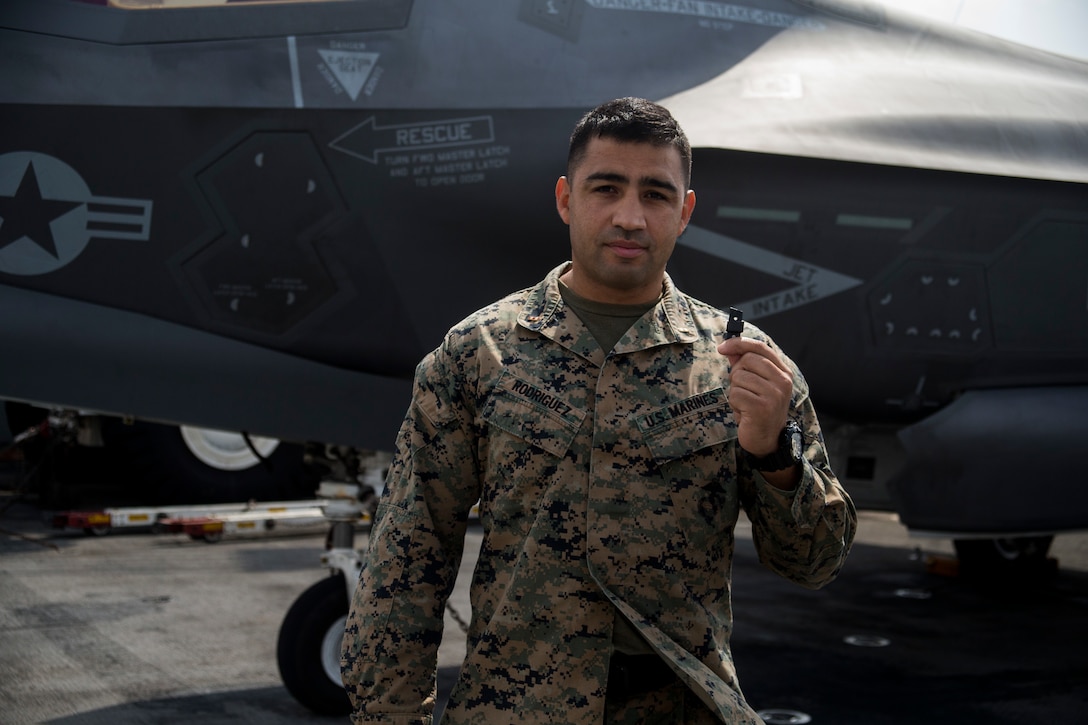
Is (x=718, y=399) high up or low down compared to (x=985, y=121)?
down

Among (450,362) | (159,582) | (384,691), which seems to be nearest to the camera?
(384,691)

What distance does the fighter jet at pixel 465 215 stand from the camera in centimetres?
448

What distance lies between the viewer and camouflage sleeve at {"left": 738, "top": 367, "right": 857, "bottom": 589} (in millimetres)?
1995

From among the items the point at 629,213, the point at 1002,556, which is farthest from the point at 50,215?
the point at 1002,556

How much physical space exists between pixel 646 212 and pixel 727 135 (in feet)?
9.43

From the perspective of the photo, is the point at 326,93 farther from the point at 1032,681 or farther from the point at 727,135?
the point at 1032,681

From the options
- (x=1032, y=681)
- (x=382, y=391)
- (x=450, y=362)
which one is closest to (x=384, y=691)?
(x=450, y=362)

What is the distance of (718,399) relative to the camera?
2.15 meters

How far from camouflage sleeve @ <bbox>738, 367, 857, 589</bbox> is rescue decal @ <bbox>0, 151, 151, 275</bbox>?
10.9ft

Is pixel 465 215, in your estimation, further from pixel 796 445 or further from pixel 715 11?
pixel 796 445

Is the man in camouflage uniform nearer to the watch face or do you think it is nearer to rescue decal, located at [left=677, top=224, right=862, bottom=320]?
the watch face

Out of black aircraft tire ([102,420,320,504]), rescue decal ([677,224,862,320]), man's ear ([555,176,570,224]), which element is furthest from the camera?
black aircraft tire ([102,420,320,504])

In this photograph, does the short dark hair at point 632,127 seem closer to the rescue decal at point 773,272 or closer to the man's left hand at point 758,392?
the man's left hand at point 758,392

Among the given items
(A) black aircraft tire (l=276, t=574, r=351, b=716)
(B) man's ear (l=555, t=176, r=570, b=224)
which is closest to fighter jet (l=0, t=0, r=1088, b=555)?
(A) black aircraft tire (l=276, t=574, r=351, b=716)
